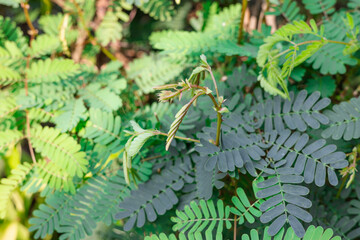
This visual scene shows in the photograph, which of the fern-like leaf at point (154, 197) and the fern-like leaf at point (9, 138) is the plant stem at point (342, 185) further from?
the fern-like leaf at point (9, 138)

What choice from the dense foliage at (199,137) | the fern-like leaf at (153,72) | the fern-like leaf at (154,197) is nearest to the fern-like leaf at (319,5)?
the dense foliage at (199,137)

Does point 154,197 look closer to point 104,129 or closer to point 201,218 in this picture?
point 201,218

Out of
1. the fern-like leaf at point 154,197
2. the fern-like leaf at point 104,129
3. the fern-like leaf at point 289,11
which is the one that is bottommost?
the fern-like leaf at point 154,197

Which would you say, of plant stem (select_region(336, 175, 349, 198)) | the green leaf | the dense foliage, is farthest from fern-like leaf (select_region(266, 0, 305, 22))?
plant stem (select_region(336, 175, 349, 198))

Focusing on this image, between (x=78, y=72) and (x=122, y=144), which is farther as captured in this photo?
(x=78, y=72)

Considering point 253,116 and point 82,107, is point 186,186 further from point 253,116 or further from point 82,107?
point 82,107

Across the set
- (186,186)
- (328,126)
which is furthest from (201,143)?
(328,126)

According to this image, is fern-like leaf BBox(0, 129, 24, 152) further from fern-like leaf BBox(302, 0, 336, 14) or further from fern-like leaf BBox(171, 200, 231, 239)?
fern-like leaf BBox(302, 0, 336, 14)

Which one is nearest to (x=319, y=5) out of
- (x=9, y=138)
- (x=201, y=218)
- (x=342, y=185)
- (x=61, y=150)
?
(x=342, y=185)
